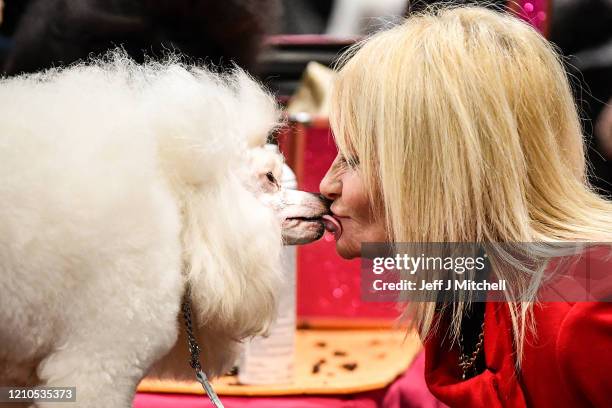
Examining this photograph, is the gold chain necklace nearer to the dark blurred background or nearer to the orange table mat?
the orange table mat

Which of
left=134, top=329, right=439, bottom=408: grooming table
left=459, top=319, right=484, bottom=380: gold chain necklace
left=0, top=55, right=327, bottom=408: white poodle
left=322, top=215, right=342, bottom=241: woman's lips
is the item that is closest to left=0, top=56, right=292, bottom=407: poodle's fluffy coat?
left=0, top=55, right=327, bottom=408: white poodle

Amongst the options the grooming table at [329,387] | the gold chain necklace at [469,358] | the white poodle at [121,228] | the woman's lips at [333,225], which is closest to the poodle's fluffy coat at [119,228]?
the white poodle at [121,228]

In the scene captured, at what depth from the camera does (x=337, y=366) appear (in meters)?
1.37

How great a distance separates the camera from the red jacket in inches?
31.8

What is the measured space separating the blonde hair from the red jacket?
0.02 m

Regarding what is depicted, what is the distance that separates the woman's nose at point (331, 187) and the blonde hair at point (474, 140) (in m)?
0.06

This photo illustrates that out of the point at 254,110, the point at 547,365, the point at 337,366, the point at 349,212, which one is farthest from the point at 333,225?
the point at 337,366

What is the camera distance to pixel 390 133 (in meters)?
0.87

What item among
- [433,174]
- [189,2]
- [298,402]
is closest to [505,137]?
[433,174]

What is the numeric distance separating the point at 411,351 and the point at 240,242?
0.71 m

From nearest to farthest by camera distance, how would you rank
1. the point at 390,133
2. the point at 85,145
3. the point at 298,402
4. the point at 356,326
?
the point at 85,145 → the point at 390,133 → the point at 298,402 → the point at 356,326

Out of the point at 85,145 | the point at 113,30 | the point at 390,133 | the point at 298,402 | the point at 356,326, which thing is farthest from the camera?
the point at 356,326

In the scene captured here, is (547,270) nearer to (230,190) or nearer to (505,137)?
(505,137)

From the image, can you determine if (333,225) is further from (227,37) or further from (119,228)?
(227,37)
